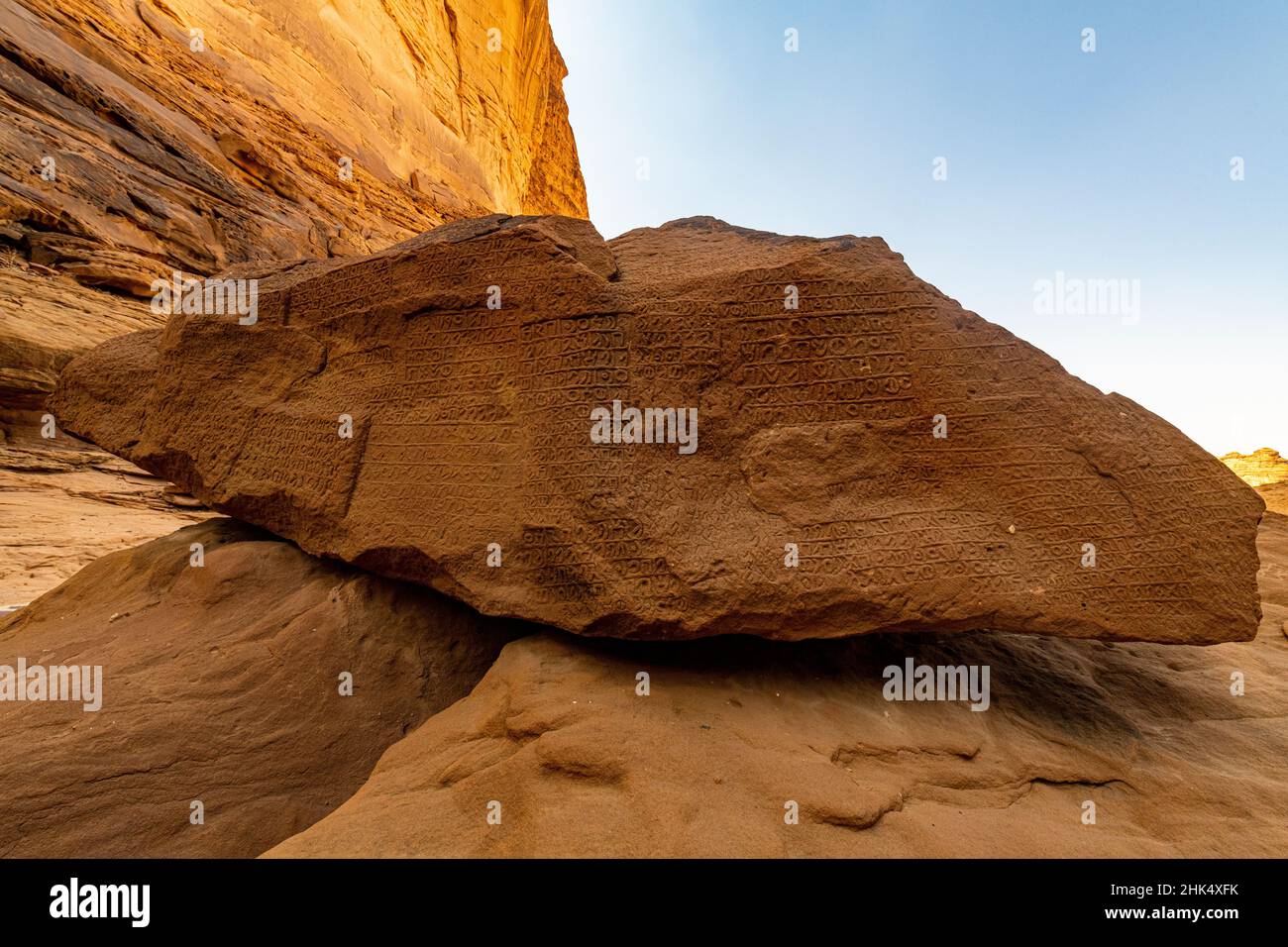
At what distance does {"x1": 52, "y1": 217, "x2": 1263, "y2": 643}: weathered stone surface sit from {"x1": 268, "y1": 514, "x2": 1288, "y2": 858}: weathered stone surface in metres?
0.31

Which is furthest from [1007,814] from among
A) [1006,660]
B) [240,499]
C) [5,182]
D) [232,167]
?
[232,167]

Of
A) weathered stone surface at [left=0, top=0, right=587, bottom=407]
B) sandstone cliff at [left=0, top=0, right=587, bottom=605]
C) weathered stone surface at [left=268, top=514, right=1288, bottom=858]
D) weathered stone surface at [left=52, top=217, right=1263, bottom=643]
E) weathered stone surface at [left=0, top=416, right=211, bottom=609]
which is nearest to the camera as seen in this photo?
weathered stone surface at [left=268, top=514, right=1288, bottom=858]

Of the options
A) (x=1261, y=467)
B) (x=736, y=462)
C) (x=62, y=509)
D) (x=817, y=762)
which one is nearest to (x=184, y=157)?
(x=62, y=509)

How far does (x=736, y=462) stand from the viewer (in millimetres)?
2486

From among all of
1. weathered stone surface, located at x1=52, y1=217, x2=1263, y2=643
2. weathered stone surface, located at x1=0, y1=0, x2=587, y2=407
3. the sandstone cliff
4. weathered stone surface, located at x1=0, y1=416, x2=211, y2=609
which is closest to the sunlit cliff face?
weathered stone surface, located at x1=52, y1=217, x2=1263, y2=643

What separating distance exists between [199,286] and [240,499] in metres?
1.20

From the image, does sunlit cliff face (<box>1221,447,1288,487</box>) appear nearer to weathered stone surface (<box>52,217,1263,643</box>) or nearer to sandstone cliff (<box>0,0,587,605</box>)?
weathered stone surface (<box>52,217,1263,643</box>)

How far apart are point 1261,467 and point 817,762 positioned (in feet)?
35.5

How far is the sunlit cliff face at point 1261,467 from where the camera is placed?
8391mm

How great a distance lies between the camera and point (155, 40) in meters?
12.4

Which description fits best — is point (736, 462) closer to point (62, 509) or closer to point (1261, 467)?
point (62, 509)

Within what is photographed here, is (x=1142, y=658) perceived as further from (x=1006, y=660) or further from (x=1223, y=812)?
(x=1223, y=812)

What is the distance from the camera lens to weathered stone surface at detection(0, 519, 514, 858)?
201 centimetres

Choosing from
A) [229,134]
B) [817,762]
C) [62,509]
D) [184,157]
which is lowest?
[817,762]
